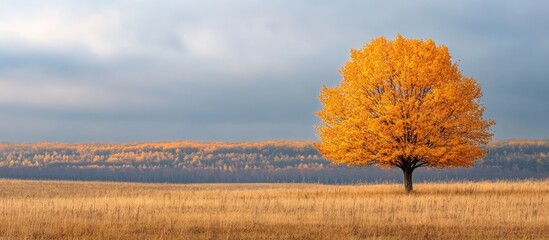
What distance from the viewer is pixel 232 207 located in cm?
3866

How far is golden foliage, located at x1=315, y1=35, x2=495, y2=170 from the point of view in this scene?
4894 centimetres

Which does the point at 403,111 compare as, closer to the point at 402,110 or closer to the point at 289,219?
the point at 402,110

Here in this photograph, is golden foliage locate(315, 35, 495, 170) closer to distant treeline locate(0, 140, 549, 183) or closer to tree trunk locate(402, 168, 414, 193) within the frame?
tree trunk locate(402, 168, 414, 193)

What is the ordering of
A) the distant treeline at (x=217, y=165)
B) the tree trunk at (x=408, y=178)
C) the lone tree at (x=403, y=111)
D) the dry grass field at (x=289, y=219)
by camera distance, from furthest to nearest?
1. the distant treeline at (x=217, y=165)
2. the tree trunk at (x=408, y=178)
3. the lone tree at (x=403, y=111)
4. the dry grass field at (x=289, y=219)

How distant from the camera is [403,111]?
49.4 metres

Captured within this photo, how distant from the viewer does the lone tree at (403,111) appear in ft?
161

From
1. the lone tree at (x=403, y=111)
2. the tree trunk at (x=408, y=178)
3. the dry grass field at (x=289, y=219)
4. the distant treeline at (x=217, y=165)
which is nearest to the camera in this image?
the dry grass field at (x=289, y=219)

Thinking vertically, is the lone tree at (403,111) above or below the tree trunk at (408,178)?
above

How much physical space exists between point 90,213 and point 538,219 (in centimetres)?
2001

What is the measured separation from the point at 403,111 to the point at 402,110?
0.15 m

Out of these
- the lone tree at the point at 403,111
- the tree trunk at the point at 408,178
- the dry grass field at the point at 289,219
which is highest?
the lone tree at the point at 403,111

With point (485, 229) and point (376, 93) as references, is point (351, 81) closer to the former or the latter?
point (376, 93)

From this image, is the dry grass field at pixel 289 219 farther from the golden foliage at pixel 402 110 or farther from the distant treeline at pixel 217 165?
the distant treeline at pixel 217 165

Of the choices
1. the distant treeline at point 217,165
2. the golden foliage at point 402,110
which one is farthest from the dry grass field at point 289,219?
the distant treeline at point 217,165
